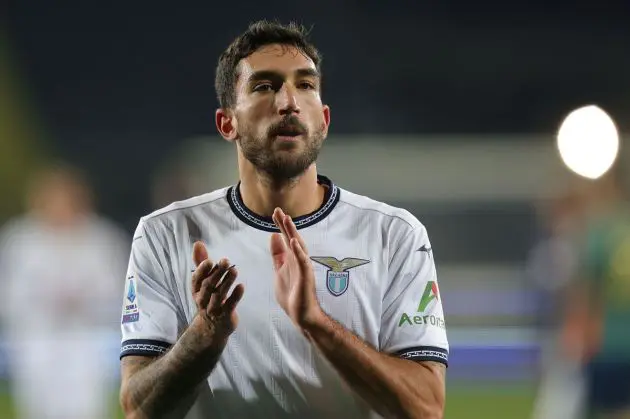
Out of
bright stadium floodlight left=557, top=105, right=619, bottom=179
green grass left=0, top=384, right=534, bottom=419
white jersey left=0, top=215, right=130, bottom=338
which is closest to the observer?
bright stadium floodlight left=557, top=105, right=619, bottom=179

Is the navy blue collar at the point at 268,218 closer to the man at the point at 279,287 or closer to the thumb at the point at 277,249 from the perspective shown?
the man at the point at 279,287

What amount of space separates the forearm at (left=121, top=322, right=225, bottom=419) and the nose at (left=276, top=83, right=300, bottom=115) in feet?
1.42

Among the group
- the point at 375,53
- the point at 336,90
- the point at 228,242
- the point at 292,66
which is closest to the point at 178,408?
the point at 228,242

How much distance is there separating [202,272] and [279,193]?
1.07 feet

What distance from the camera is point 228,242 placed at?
220 centimetres

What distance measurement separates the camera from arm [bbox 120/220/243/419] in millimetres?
1940

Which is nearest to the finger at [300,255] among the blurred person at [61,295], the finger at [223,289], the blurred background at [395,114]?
the finger at [223,289]

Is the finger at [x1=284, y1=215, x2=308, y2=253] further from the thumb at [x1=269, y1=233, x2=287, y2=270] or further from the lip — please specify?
the lip

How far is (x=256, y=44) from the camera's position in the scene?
2.17m

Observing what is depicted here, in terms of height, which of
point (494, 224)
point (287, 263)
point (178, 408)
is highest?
point (494, 224)

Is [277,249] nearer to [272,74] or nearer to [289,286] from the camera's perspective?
[289,286]

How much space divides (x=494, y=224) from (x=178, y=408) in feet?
34.5

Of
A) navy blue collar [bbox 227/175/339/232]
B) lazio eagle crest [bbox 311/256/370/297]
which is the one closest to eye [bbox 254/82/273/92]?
navy blue collar [bbox 227/175/339/232]

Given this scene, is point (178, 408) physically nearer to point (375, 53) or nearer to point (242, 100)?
point (242, 100)
